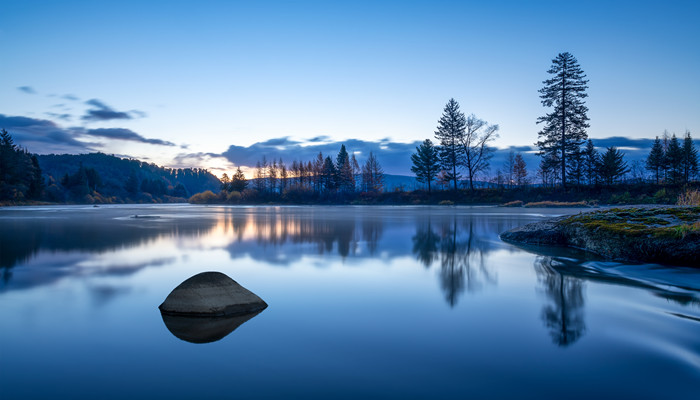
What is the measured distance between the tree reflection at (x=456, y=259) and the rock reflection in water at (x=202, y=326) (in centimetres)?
266

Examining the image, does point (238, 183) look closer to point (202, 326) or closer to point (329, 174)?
point (329, 174)

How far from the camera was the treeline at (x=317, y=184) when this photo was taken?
263 ft

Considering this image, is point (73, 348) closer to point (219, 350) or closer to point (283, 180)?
point (219, 350)

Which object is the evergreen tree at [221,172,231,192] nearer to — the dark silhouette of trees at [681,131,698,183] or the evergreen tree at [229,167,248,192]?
the evergreen tree at [229,167,248,192]

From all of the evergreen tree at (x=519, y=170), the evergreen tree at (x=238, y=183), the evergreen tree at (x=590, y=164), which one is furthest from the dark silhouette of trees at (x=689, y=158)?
the evergreen tree at (x=238, y=183)

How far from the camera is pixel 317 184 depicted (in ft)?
318

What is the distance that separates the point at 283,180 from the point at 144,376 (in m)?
105

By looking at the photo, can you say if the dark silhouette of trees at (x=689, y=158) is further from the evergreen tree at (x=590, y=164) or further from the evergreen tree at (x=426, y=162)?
the evergreen tree at (x=426, y=162)

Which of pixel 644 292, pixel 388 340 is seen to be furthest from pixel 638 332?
pixel 388 340

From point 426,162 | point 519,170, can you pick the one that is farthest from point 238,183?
point 519,170

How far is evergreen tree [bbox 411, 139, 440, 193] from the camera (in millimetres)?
64256

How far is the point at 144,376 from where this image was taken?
2.75 m

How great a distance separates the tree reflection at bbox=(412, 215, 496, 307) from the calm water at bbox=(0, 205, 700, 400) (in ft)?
0.21

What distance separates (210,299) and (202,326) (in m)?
0.45
